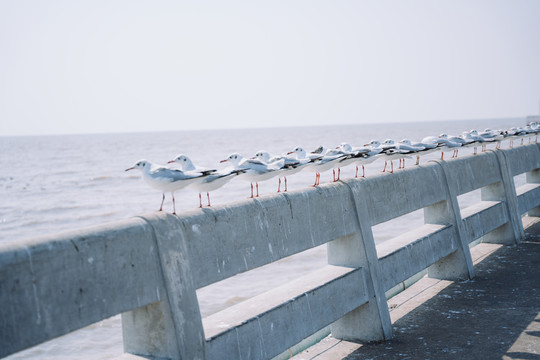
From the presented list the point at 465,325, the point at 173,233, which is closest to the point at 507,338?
the point at 465,325

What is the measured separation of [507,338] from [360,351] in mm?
1474

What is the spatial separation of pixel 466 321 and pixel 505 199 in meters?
4.23

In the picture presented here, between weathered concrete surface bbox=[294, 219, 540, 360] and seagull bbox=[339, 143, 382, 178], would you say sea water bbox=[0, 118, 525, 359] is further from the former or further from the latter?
weathered concrete surface bbox=[294, 219, 540, 360]

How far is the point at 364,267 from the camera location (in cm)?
577

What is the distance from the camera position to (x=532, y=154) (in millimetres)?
11688

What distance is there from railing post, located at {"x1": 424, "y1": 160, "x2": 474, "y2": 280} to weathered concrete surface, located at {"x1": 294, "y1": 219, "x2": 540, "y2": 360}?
16 cm

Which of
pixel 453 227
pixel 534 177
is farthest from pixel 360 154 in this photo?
pixel 534 177

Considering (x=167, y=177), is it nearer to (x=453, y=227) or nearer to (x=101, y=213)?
(x=453, y=227)

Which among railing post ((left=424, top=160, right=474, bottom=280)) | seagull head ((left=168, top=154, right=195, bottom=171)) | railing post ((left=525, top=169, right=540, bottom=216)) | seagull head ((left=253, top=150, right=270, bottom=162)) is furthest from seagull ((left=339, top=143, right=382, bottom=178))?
railing post ((left=525, top=169, right=540, bottom=216))

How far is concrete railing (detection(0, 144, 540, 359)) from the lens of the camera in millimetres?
3152

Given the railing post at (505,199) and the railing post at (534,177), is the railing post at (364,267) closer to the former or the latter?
the railing post at (505,199)

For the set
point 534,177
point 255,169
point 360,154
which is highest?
point 255,169

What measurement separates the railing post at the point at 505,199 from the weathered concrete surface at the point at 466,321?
128 centimetres

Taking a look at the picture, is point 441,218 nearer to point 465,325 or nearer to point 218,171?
point 465,325
